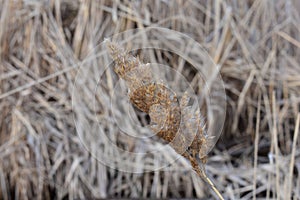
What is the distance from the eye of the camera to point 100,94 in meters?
1.66

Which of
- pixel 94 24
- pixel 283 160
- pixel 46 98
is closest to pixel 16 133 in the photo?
pixel 46 98

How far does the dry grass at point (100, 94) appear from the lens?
1656 mm

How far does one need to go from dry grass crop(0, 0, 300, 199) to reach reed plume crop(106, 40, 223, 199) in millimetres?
1081

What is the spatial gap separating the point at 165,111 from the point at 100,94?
1.13 m

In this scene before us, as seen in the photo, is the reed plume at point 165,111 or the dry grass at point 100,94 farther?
the dry grass at point 100,94

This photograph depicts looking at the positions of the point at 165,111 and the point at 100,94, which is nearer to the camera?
the point at 165,111

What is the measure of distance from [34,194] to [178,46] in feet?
2.56

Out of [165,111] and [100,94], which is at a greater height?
[100,94]

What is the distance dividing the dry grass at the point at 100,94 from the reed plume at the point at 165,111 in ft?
3.55

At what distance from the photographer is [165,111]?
1.80 ft

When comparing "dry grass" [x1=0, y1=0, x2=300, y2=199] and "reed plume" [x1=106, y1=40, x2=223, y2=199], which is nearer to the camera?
"reed plume" [x1=106, y1=40, x2=223, y2=199]

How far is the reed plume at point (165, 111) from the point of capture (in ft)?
1.73

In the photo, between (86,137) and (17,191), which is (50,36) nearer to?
(86,137)

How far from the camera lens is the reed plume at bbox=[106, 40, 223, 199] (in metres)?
0.53
